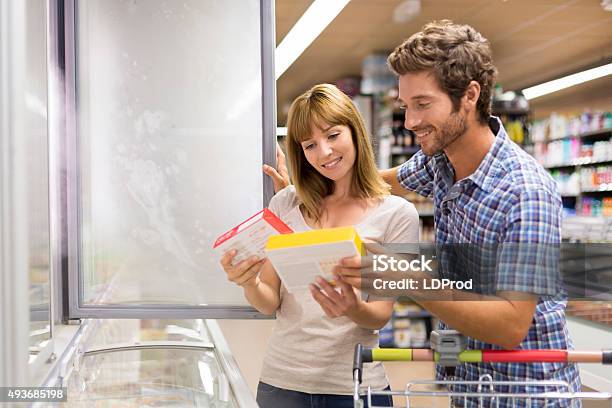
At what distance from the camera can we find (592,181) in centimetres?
723

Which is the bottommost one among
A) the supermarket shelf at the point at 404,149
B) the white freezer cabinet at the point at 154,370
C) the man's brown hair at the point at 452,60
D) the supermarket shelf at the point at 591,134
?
the white freezer cabinet at the point at 154,370

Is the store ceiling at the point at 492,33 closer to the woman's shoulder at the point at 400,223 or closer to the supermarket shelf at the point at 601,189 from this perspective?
the supermarket shelf at the point at 601,189

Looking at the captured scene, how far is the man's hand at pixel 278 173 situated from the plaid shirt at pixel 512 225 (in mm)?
632

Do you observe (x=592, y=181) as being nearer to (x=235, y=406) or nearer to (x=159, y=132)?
(x=159, y=132)

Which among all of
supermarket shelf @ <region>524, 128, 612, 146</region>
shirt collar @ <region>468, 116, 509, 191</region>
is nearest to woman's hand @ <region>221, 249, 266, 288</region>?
shirt collar @ <region>468, 116, 509, 191</region>

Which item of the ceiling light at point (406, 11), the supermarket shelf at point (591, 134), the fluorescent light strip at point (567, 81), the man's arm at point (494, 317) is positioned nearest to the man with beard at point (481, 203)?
the man's arm at point (494, 317)

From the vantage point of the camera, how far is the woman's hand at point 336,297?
1616mm

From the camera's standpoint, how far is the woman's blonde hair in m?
A: 1.83

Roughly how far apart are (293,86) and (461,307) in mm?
7817

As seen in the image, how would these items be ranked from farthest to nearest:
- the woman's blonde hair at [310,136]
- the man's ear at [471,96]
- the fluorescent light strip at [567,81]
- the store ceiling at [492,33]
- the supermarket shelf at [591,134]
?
the fluorescent light strip at [567,81], the supermarket shelf at [591,134], the store ceiling at [492,33], the woman's blonde hair at [310,136], the man's ear at [471,96]

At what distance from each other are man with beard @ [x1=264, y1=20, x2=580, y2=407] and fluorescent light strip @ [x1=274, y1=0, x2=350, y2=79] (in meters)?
3.39

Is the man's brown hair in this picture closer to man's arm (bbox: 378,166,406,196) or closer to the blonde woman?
the blonde woman

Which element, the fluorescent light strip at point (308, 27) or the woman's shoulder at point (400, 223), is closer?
the woman's shoulder at point (400, 223)

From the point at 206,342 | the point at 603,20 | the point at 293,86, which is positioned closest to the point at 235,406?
the point at 206,342
